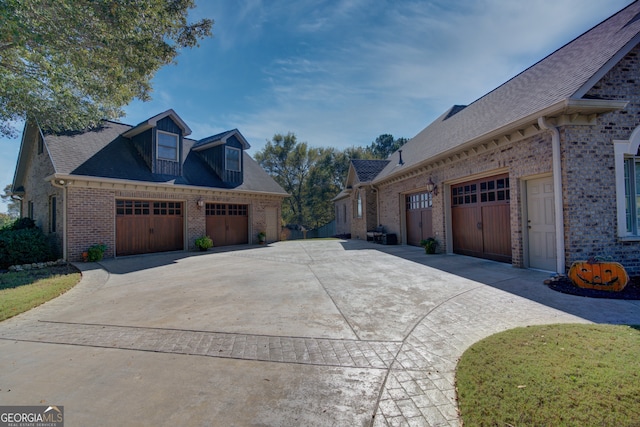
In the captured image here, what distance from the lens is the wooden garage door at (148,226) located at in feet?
40.8

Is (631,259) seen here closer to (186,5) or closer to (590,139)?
(590,139)

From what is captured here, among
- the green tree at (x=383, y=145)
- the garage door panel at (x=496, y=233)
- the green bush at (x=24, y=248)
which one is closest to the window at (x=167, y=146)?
the green bush at (x=24, y=248)

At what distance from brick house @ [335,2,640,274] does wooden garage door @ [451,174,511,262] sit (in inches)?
1.3

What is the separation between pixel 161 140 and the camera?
14227 millimetres

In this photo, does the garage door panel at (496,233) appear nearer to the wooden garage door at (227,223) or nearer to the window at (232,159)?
the wooden garage door at (227,223)

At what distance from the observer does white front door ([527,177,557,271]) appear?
6.99 metres

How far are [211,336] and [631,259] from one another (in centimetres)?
831

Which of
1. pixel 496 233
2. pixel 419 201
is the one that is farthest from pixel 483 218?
pixel 419 201

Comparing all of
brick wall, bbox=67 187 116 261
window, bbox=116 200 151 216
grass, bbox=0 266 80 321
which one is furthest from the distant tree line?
grass, bbox=0 266 80 321

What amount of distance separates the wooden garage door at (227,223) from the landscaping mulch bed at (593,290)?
1411 cm

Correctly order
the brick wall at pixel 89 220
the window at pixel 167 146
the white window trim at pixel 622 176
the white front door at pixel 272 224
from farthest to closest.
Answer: the white front door at pixel 272 224
the window at pixel 167 146
the brick wall at pixel 89 220
the white window trim at pixel 622 176

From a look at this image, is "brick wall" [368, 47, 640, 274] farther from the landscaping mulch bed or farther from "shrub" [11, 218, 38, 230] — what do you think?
"shrub" [11, 218, 38, 230]

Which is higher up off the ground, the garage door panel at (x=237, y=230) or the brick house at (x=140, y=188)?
the brick house at (x=140, y=188)

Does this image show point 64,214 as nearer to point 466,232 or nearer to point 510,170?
point 466,232
